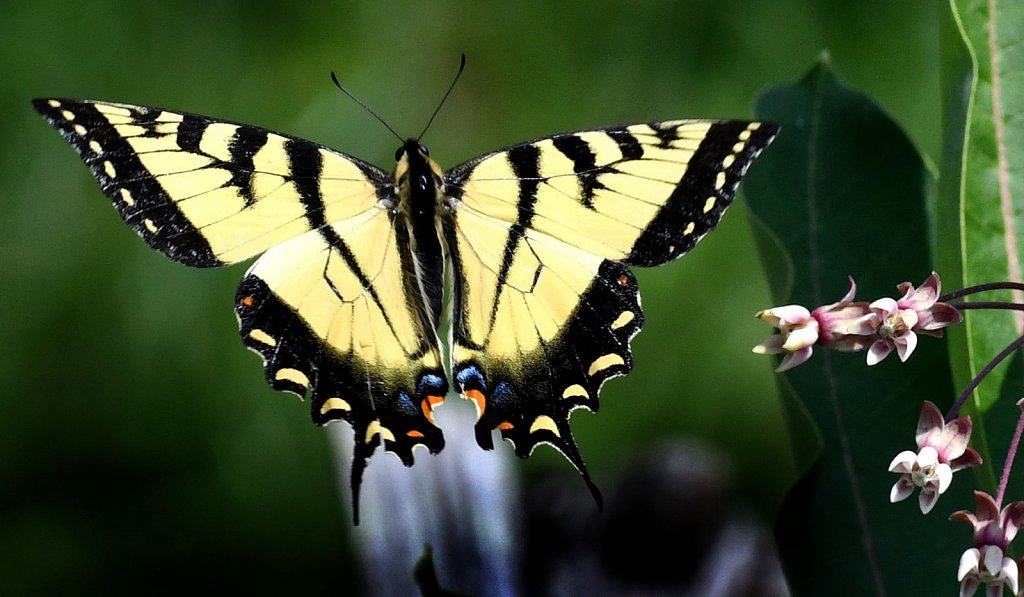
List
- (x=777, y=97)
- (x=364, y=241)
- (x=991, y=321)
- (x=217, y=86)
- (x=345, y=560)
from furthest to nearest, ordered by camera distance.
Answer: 1. (x=217, y=86)
2. (x=345, y=560)
3. (x=364, y=241)
4. (x=777, y=97)
5. (x=991, y=321)

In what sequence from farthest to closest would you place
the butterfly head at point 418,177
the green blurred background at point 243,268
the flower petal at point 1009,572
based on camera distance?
the green blurred background at point 243,268 → the butterfly head at point 418,177 → the flower petal at point 1009,572

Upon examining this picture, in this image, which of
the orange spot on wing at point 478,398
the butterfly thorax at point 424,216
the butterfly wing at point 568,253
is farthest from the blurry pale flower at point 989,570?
the butterfly thorax at point 424,216

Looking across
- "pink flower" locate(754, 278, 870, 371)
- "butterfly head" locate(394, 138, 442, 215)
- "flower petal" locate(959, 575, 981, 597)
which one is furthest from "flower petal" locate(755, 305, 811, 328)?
"butterfly head" locate(394, 138, 442, 215)

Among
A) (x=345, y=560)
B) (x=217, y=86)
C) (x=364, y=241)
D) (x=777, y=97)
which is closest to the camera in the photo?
(x=777, y=97)

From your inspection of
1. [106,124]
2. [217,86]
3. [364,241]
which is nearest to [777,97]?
[364,241]

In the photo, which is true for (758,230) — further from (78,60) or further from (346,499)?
(78,60)

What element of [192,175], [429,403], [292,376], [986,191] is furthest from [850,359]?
[192,175]

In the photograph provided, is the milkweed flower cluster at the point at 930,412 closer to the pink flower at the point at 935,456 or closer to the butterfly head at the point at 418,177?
the pink flower at the point at 935,456
